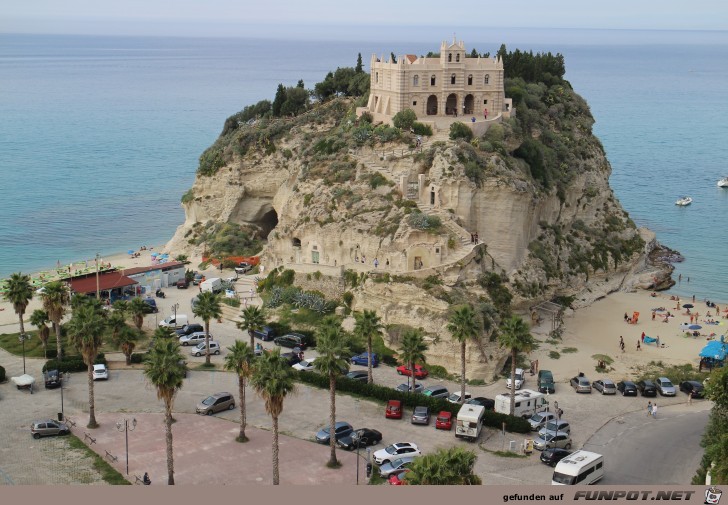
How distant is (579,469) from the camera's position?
142 feet

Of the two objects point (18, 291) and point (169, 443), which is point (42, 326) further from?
point (169, 443)

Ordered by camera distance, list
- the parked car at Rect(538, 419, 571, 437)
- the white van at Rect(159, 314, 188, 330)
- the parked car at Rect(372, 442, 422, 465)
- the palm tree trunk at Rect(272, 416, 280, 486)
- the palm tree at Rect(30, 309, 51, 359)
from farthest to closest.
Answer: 1. the white van at Rect(159, 314, 188, 330)
2. the palm tree at Rect(30, 309, 51, 359)
3. the parked car at Rect(538, 419, 571, 437)
4. the parked car at Rect(372, 442, 422, 465)
5. the palm tree trunk at Rect(272, 416, 280, 486)

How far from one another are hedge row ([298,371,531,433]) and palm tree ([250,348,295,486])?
12.7 meters

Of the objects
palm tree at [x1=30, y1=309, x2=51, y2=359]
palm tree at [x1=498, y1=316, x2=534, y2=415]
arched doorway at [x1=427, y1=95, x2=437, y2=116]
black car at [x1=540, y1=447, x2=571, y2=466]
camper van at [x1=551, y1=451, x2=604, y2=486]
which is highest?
arched doorway at [x1=427, y1=95, x2=437, y2=116]

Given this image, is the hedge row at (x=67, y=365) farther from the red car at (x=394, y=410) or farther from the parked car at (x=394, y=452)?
the parked car at (x=394, y=452)

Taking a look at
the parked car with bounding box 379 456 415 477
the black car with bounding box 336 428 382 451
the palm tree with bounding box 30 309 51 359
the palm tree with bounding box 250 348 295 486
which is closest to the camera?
the palm tree with bounding box 250 348 295 486

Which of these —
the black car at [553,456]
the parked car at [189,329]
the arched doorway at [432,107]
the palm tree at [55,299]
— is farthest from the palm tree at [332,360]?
the arched doorway at [432,107]

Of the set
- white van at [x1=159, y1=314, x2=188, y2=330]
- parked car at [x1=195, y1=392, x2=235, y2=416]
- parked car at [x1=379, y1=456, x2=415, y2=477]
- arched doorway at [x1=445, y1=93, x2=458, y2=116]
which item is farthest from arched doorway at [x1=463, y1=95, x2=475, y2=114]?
parked car at [x1=379, y1=456, x2=415, y2=477]

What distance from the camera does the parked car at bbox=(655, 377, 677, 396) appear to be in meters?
58.8

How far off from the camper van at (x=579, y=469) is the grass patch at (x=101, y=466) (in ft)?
64.7

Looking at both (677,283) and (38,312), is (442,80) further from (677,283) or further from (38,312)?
(38,312)

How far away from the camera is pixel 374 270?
67.8 m

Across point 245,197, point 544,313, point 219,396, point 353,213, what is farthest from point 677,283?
point 219,396

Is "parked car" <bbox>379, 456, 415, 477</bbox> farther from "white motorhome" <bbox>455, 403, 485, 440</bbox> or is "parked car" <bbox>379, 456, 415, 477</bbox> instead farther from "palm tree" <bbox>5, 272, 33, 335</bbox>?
"palm tree" <bbox>5, 272, 33, 335</bbox>
